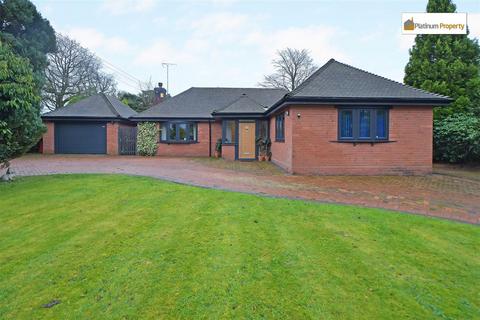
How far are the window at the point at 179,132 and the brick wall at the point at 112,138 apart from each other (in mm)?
3533

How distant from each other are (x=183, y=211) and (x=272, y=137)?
11.2 metres

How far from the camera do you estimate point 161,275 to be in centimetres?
330

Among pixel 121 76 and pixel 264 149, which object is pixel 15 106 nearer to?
pixel 264 149

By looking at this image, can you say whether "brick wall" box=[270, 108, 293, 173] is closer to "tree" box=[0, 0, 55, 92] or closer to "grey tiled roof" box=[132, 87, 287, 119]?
"grey tiled roof" box=[132, 87, 287, 119]

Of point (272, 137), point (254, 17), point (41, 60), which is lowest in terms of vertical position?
point (272, 137)

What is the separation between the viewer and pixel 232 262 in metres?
3.60

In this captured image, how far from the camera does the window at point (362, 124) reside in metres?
11.4

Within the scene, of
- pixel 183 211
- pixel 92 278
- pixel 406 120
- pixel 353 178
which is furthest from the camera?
pixel 406 120

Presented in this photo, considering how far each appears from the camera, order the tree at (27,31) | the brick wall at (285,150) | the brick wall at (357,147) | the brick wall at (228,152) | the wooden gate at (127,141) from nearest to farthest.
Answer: the brick wall at (357,147) < the brick wall at (285,150) < the tree at (27,31) < the brick wall at (228,152) < the wooden gate at (127,141)

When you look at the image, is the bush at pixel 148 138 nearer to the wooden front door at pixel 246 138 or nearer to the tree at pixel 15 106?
the wooden front door at pixel 246 138

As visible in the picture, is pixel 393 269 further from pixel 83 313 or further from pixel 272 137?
pixel 272 137

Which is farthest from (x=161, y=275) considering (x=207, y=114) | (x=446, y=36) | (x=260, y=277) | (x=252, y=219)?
(x=446, y=36)

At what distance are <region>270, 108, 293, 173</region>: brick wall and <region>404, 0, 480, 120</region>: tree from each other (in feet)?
29.2

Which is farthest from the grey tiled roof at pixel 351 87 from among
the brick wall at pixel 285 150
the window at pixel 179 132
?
the window at pixel 179 132
